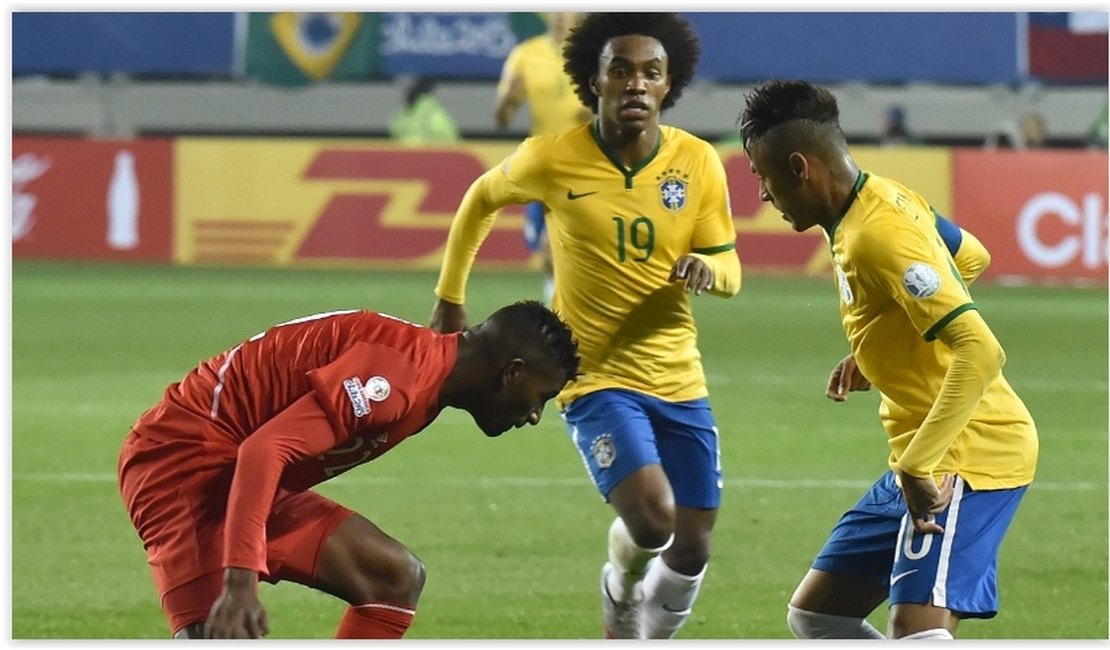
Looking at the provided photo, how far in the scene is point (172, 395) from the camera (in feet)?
16.6

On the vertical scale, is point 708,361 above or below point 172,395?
below

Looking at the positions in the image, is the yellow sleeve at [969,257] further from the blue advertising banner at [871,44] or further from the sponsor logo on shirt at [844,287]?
the blue advertising banner at [871,44]

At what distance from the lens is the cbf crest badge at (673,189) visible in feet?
21.6

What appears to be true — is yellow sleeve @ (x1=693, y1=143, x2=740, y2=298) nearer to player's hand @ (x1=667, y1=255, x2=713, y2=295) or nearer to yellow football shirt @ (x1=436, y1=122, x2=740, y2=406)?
Answer: yellow football shirt @ (x1=436, y1=122, x2=740, y2=406)

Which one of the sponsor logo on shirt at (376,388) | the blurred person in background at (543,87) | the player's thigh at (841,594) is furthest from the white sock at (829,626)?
the blurred person in background at (543,87)

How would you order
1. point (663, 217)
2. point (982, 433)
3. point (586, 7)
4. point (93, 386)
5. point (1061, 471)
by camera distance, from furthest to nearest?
point (93, 386)
point (1061, 471)
point (586, 7)
point (663, 217)
point (982, 433)

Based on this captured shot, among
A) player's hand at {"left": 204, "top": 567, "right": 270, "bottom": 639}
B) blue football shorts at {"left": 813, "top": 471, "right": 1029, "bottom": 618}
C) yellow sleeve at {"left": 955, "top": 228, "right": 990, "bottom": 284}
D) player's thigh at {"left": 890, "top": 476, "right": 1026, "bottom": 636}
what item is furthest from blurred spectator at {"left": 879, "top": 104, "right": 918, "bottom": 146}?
player's hand at {"left": 204, "top": 567, "right": 270, "bottom": 639}

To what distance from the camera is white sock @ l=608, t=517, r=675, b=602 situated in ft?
20.5

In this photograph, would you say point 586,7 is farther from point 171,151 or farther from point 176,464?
point 171,151

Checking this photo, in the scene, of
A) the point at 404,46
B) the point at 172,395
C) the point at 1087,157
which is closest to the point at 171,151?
the point at 404,46

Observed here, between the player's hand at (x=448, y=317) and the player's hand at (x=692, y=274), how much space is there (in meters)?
1.03

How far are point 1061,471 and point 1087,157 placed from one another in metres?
10.7

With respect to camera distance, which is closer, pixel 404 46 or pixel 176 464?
pixel 176 464

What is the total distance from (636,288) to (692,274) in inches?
22.3
